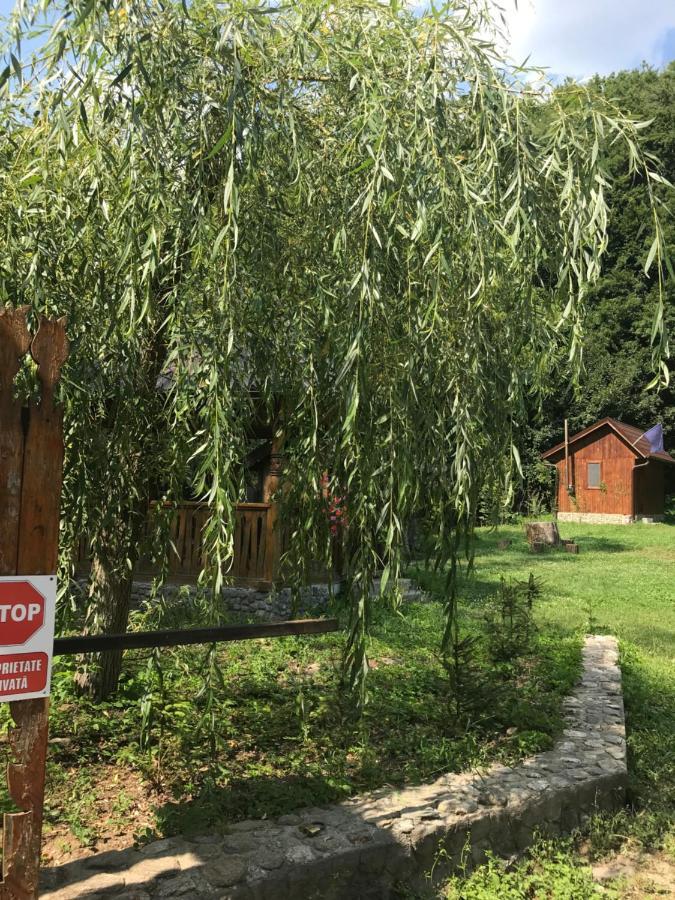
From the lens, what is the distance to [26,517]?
2264 millimetres

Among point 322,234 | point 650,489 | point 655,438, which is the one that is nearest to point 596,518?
point 650,489

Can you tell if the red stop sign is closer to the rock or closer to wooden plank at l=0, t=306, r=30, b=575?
wooden plank at l=0, t=306, r=30, b=575

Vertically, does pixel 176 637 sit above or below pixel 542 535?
above

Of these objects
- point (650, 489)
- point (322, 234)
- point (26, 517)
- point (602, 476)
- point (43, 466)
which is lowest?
point (26, 517)

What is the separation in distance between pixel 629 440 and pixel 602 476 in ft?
5.21

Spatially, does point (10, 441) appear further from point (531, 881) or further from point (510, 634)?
point (510, 634)

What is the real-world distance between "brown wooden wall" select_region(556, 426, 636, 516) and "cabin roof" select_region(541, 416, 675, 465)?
26 cm

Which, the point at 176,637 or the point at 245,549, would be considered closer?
the point at 176,637

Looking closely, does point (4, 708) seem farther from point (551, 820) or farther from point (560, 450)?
point (560, 450)

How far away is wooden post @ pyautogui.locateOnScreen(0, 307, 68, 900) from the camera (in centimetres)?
220

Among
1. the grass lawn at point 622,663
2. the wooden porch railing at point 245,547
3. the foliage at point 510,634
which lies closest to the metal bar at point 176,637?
the grass lawn at point 622,663

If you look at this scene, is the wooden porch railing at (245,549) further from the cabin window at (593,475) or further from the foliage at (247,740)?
the cabin window at (593,475)

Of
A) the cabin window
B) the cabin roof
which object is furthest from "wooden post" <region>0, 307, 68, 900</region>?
the cabin window

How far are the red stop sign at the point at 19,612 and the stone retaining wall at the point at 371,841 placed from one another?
1.31 metres
